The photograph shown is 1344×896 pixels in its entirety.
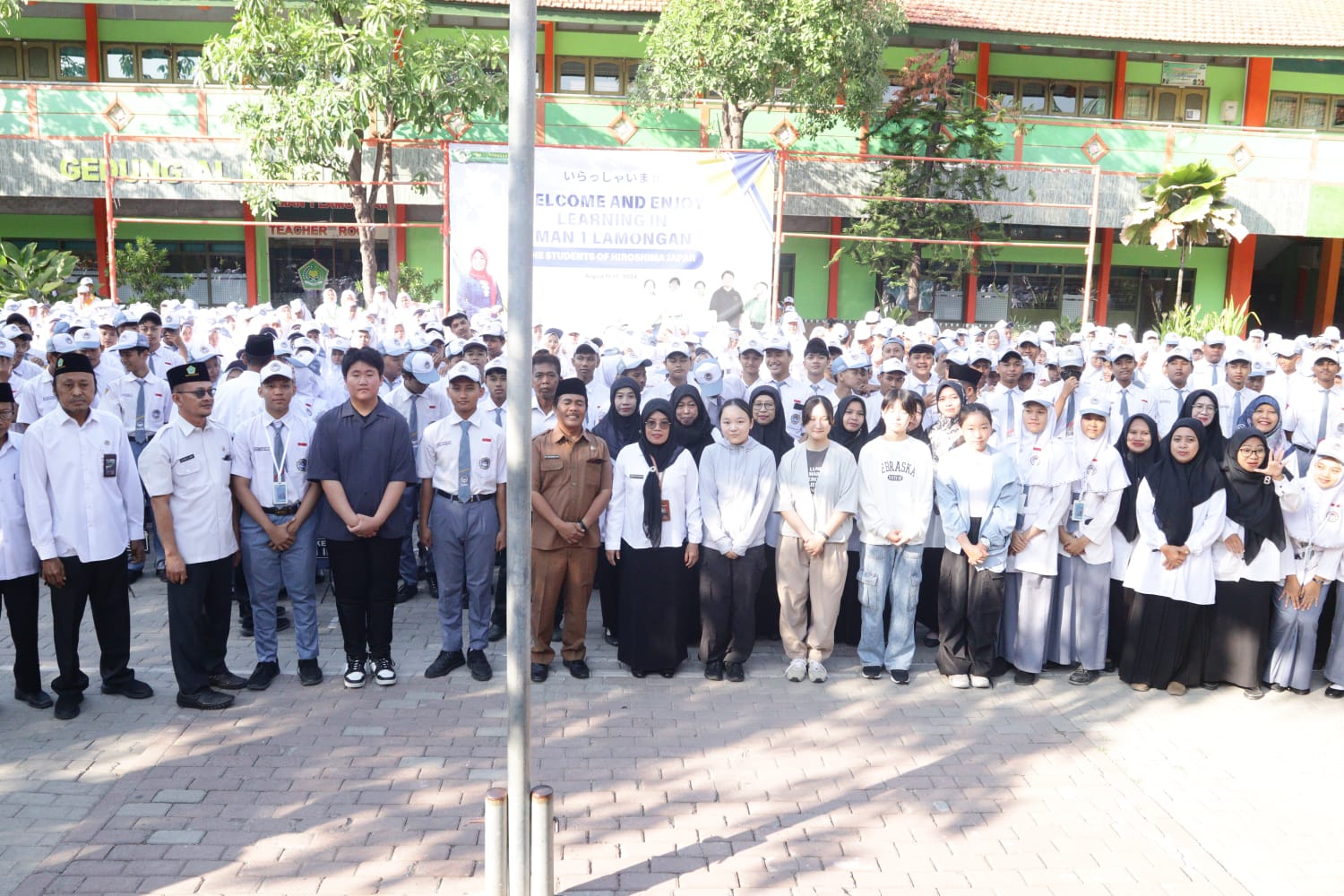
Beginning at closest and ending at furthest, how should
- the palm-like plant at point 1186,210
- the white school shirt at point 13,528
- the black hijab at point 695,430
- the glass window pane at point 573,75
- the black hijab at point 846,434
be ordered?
the white school shirt at point 13,528
the black hijab at point 695,430
the black hijab at point 846,434
the palm-like plant at point 1186,210
the glass window pane at point 573,75

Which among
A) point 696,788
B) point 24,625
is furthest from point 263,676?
point 696,788

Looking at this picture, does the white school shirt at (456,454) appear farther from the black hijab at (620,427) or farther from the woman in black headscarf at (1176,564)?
the woman in black headscarf at (1176,564)

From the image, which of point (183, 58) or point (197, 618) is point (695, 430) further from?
point (183, 58)

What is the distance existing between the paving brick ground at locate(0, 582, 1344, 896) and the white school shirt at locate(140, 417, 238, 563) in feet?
3.19

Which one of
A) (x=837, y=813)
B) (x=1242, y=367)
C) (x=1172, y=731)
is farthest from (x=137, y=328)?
(x=1242, y=367)

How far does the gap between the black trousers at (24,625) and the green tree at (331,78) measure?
8.36 metres

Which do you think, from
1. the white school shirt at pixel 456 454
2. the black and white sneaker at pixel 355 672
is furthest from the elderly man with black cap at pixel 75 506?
the white school shirt at pixel 456 454

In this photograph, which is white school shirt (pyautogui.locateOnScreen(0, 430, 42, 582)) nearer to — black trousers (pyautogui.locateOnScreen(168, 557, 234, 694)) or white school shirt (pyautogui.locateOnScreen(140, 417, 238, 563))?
white school shirt (pyautogui.locateOnScreen(140, 417, 238, 563))

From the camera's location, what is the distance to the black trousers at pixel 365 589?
6.33 m

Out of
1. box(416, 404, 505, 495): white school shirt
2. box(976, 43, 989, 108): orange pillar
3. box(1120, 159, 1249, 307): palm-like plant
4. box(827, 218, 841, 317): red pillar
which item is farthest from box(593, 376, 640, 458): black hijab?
box(976, 43, 989, 108): orange pillar

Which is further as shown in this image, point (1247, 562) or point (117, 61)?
point (117, 61)

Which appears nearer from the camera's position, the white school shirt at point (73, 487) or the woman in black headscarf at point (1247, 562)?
the white school shirt at point (73, 487)

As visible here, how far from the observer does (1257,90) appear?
2350cm

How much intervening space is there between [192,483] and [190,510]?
16 cm
